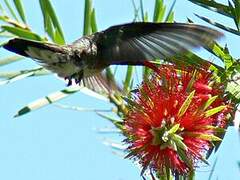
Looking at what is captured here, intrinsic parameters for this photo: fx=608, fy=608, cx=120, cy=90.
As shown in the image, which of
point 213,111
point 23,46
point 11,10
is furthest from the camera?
point 11,10

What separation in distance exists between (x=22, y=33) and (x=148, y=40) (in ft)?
0.77

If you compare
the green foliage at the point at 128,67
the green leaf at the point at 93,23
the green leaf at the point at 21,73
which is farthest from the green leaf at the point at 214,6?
the green leaf at the point at 21,73

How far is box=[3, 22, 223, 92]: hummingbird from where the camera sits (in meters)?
0.98

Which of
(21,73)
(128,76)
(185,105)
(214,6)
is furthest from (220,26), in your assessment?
(21,73)

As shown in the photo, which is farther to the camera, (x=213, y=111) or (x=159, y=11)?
(x=159, y=11)

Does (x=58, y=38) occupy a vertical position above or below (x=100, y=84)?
above

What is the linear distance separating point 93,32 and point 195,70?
0.28m

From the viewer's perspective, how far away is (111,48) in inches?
51.6

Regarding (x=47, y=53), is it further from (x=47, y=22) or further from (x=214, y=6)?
(x=214, y=6)

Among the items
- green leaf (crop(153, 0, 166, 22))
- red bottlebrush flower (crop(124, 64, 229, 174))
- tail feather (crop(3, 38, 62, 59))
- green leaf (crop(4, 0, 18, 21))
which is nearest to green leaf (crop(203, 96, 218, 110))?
red bottlebrush flower (crop(124, 64, 229, 174))

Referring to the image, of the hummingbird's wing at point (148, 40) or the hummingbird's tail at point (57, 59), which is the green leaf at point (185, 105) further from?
the hummingbird's tail at point (57, 59)

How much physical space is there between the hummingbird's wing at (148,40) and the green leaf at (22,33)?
0.17 m

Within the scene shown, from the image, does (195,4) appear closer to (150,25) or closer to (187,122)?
(150,25)

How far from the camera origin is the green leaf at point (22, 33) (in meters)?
1.10
